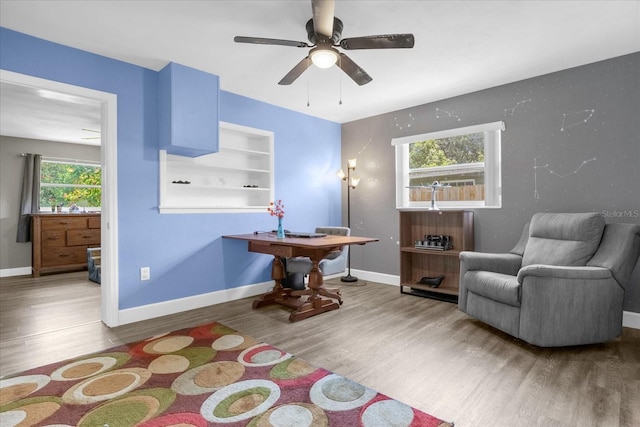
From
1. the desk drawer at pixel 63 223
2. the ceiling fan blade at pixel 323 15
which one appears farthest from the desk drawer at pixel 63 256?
the ceiling fan blade at pixel 323 15

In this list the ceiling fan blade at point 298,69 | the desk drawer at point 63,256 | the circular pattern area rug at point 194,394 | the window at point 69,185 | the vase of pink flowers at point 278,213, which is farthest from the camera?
the window at point 69,185

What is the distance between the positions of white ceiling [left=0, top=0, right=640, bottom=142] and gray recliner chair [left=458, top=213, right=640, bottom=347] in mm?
1474

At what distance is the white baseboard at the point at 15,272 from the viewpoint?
540 cm

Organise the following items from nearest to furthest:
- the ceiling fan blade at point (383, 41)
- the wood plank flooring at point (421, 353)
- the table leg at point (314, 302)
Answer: the wood plank flooring at point (421, 353) → the ceiling fan blade at point (383, 41) → the table leg at point (314, 302)

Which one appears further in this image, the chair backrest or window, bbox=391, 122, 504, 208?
window, bbox=391, 122, 504, 208

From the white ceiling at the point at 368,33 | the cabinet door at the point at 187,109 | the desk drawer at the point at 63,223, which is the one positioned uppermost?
the white ceiling at the point at 368,33

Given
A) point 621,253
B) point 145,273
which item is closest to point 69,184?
point 145,273

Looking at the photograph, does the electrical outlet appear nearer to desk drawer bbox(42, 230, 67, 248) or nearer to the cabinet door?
the cabinet door

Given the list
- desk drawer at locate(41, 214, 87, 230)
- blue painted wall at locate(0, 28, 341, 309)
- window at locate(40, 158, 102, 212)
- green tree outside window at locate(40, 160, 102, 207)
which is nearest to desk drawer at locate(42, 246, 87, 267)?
desk drawer at locate(41, 214, 87, 230)

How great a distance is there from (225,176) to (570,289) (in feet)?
11.9

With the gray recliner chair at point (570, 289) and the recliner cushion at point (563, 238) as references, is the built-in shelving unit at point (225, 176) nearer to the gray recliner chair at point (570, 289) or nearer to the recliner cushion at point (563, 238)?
the gray recliner chair at point (570, 289)

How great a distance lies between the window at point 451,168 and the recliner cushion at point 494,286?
4.03ft

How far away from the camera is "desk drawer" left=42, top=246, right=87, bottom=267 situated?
549 cm

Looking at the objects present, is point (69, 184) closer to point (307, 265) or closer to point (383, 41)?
point (307, 265)
